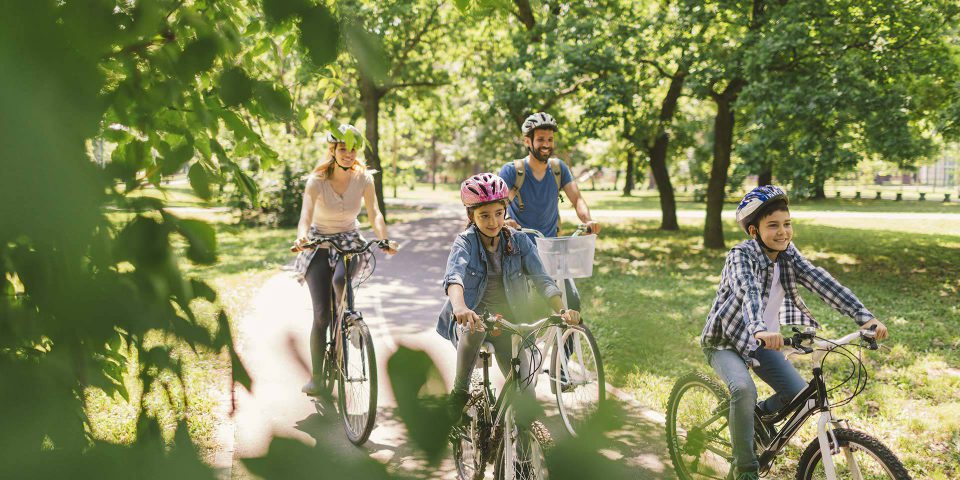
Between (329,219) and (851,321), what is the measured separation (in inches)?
268

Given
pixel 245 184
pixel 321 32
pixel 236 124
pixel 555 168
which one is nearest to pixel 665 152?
pixel 555 168

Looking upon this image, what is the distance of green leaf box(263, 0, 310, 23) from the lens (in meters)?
0.99

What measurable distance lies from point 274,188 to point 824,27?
1751cm

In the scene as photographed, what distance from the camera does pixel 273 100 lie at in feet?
3.96

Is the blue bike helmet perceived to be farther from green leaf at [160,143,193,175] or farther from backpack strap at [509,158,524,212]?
green leaf at [160,143,193,175]

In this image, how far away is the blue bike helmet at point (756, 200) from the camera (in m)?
3.69

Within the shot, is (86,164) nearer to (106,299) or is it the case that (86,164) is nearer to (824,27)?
A: (106,299)

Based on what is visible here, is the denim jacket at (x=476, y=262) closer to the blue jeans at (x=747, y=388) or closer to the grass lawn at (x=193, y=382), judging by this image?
the blue jeans at (x=747, y=388)

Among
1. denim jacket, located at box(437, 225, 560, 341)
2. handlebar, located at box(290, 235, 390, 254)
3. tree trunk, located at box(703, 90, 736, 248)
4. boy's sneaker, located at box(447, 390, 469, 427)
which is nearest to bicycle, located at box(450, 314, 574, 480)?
boy's sneaker, located at box(447, 390, 469, 427)

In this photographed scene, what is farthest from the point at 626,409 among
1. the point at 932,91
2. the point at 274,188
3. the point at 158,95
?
the point at 274,188

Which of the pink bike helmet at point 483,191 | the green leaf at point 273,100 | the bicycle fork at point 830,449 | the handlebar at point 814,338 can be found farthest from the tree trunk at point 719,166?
the green leaf at point 273,100

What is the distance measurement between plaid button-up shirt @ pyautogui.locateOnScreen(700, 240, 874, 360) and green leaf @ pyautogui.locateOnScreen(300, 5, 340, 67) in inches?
116

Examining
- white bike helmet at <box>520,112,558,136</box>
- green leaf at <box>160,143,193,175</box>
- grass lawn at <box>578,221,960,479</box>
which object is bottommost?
grass lawn at <box>578,221,960,479</box>

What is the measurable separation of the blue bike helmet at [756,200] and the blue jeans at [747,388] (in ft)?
2.20
